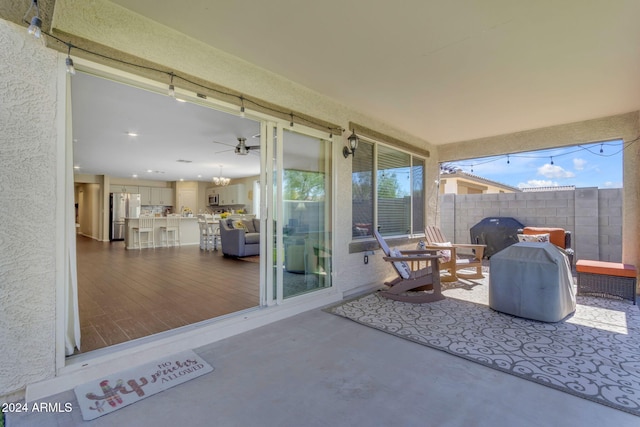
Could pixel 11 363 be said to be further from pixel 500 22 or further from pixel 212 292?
pixel 500 22

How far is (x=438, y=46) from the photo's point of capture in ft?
8.39

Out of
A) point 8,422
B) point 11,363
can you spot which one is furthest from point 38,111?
point 8,422

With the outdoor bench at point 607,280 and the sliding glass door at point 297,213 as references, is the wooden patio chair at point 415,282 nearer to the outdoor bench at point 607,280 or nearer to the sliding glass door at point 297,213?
the sliding glass door at point 297,213

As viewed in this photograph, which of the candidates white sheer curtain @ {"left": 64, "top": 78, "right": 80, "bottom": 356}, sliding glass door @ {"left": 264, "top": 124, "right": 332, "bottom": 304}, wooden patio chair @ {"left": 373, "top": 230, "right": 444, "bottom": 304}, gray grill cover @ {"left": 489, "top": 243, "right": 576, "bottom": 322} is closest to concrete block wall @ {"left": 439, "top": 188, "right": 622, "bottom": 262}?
gray grill cover @ {"left": 489, "top": 243, "right": 576, "bottom": 322}

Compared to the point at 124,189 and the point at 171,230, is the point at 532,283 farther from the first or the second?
the point at 124,189

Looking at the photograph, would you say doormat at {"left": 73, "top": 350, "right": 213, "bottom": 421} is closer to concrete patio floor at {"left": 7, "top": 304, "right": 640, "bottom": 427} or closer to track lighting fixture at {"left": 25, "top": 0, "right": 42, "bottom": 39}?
concrete patio floor at {"left": 7, "top": 304, "right": 640, "bottom": 427}

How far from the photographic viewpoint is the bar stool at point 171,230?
939cm

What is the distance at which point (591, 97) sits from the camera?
3654mm

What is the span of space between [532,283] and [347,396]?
242 centimetres

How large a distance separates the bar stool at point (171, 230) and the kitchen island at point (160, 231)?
2.3 inches

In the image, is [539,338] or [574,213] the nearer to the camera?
[539,338]

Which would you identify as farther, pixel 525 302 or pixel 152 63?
pixel 525 302

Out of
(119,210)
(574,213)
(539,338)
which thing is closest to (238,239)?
(539,338)

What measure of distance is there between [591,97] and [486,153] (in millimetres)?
1911
